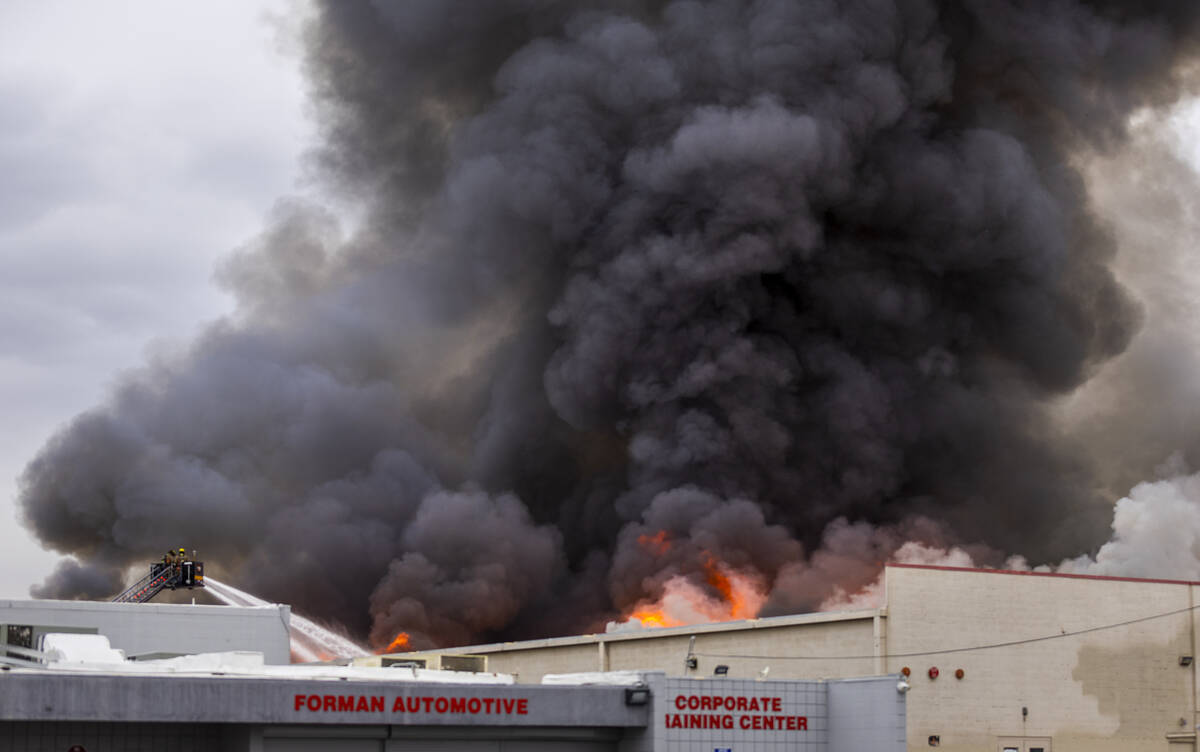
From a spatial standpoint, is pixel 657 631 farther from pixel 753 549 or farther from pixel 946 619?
pixel 753 549

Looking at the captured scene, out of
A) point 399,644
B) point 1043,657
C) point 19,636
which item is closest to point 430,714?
point 19,636

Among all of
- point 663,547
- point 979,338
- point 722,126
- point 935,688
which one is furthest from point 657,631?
point 979,338

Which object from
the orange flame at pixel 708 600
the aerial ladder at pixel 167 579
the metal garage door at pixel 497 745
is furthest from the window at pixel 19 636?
the aerial ladder at pixel 167 579

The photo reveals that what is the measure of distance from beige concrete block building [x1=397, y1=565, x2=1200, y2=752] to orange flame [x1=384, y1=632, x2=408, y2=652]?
76.1 ft

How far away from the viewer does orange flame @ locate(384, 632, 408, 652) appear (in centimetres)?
6469

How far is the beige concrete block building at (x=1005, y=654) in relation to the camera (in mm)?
38050

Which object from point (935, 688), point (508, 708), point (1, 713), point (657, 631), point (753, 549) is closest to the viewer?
point (1, 713)

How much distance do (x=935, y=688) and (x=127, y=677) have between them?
2074cm

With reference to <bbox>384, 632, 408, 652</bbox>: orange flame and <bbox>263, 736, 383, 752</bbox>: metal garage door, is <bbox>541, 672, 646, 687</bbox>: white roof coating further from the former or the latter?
<bbox>384, 632, 408, 652</bbox>: orange flame

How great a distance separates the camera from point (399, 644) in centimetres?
6512

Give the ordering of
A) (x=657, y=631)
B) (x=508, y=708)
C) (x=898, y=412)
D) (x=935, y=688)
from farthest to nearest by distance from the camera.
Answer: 1. (x=898, y=412)
2. (x=657, y=631)
3. (x=935, y=688)
4. (x=508, y=708)

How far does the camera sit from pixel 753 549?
58.1 meters

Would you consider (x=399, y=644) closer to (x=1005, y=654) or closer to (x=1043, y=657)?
(x=1005, y=654)

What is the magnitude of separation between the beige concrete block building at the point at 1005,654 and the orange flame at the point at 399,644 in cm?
2320
